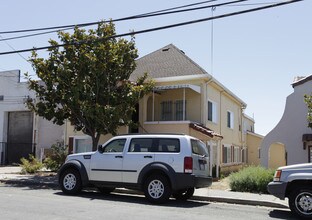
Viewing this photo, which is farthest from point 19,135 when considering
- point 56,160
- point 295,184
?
point 295,184

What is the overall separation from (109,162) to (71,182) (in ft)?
4.93

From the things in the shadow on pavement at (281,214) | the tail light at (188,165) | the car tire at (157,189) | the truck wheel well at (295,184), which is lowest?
the shadow on pavement at (281,214)

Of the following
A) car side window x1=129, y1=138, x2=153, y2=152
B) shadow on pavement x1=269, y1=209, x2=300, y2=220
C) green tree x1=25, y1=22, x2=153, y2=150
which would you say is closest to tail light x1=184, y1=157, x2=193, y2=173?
car side window x1=129, y1=138, x2=153, y2=152

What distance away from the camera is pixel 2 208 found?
9250mm

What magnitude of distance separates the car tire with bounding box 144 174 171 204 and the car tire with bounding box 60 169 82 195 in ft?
8.00

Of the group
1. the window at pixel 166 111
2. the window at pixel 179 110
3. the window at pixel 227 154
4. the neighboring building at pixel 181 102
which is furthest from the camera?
the window at pixel 227 154

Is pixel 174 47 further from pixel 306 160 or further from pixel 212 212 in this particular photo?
pixel 212 212

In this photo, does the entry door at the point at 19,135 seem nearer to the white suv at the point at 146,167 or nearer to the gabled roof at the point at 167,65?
the gabled roof at the point at 167,65

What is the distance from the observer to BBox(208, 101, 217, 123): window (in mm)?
21808

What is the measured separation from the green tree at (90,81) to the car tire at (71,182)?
428 centimetres

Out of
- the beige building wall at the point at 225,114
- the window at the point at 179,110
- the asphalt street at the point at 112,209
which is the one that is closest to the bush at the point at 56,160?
the window at the point at 179,110

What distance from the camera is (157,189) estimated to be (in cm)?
1101

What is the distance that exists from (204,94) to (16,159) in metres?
16.5

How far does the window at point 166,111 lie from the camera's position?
21.3m
